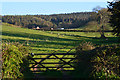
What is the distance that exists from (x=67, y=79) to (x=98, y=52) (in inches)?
82.2

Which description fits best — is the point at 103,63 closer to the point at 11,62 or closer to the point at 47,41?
the point at 11,62

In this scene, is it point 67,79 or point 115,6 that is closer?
point 67,79

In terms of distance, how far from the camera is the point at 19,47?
815 cm

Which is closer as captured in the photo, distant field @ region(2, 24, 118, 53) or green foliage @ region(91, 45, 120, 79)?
green foliage @ region(91, 45, 120, 79)

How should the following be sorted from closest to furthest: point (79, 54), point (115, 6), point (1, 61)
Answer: point (1, 61) < point (79, 54) < point (115, 6)

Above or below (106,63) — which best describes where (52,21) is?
above

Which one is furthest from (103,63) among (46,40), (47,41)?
(46,40)

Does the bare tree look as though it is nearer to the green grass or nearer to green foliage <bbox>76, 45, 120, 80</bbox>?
the green grass

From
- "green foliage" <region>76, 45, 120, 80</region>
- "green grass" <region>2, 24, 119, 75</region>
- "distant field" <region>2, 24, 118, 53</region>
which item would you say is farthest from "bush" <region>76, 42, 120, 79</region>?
"distant field" <region>2, 24, 118, 53</region>

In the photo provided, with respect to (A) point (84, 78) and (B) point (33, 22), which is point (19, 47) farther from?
(B) point (33, 22)

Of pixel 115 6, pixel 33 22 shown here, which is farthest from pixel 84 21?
pixel 115 6

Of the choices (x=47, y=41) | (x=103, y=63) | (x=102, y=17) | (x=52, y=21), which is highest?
(x=52, y=21)

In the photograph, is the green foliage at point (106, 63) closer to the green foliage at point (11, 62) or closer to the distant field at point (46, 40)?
the green foliage at point (11, 62)

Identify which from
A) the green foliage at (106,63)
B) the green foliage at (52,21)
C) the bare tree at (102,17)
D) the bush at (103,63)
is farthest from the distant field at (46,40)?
the green foliage at (52,21)
